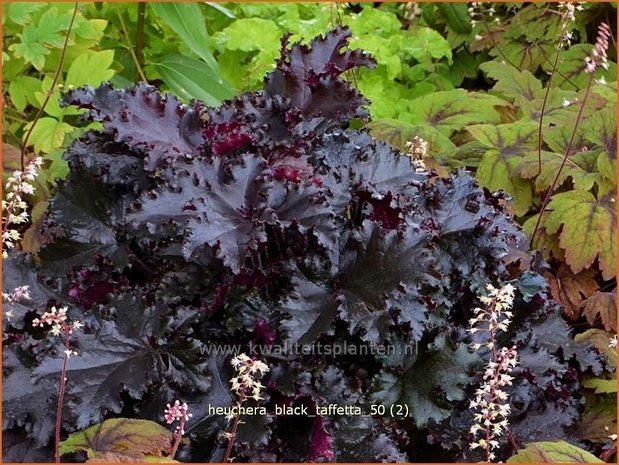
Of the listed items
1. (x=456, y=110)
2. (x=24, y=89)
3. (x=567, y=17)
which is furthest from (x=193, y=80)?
(x=567, y=17)

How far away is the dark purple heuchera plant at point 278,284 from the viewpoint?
142 centimetres

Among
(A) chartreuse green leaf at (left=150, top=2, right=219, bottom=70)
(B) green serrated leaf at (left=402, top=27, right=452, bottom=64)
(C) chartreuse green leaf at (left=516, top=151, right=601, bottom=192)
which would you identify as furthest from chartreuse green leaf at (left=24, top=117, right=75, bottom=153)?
(B) green serrated leaf at (left=402, top=27, right=452, bottom=64)

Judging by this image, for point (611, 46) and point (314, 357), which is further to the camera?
point (611, 46)

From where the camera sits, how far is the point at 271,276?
1.53 meters

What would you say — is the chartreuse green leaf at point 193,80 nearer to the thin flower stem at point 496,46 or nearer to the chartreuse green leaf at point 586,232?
the chartreuse green leaf at point 586,232

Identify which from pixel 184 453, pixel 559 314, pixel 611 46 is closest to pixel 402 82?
pixel 611 46

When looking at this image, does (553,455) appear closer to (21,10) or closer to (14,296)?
(14,296)

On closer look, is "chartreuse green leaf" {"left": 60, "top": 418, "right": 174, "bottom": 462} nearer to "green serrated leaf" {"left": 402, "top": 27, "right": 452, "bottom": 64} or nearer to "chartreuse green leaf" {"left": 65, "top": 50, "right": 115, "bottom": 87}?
"chartreuse green leaf" {"left": 65, "top": 50, "right": 115, "bottom": 87}

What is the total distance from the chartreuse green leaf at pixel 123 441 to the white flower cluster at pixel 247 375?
14 centimetres

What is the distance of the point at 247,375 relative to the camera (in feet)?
4.21

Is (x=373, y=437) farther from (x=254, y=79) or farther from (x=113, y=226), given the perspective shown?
(x=254, y=79)

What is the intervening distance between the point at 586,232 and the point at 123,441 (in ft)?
4.44

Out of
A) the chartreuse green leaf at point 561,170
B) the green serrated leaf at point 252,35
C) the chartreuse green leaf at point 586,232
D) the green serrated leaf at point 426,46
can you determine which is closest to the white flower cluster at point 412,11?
the green serrated leaf at point 426,46

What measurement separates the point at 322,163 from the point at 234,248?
311 millimetres
